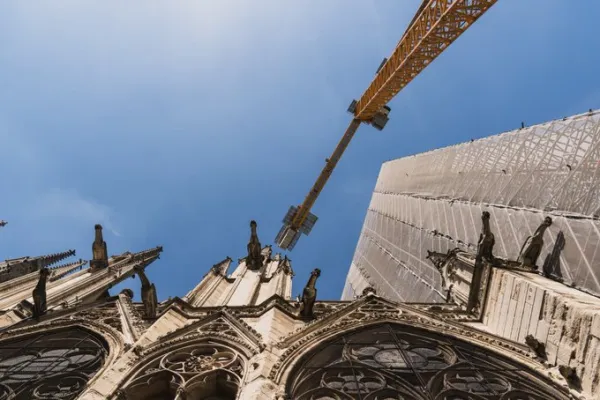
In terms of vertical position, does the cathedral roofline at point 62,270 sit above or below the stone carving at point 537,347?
above

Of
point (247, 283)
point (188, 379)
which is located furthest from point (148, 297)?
point (247, 283)

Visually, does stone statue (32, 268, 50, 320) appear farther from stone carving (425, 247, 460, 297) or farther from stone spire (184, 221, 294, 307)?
stone carving (425, 247, 460, 297)

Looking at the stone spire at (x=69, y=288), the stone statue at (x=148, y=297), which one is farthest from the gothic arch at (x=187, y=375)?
the stone spire at (x=69, y=288)

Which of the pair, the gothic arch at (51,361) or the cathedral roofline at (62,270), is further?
the cathedral roofline at (62,270)

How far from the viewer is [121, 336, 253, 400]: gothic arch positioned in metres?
7.55

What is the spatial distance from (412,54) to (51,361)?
22045 millimetres

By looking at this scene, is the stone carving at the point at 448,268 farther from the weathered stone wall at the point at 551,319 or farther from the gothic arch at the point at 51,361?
the gothic arch at the point at 51,361

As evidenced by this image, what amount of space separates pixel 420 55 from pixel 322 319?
63.5ft

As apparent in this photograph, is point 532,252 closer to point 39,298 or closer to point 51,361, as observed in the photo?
point 51,361

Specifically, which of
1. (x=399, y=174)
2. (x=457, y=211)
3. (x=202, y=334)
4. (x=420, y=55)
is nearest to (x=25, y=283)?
(x=202, y=334)

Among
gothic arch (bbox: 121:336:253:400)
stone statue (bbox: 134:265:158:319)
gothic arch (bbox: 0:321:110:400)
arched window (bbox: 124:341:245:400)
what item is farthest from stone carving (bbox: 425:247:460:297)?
gothic arch (bbox: 0:321:110:400)

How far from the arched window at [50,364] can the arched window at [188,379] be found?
111cm

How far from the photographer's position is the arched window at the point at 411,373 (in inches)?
291

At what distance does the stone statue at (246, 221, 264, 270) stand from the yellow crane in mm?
13025
